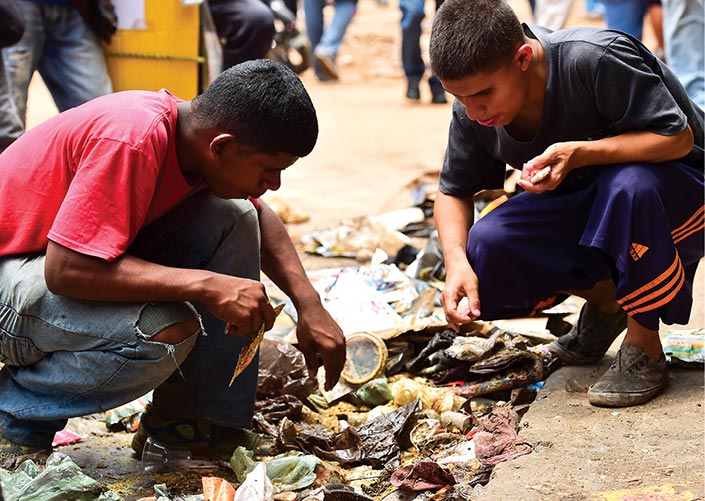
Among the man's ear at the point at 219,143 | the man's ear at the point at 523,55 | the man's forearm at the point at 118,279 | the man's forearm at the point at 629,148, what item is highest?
the man's ear at the point at 523,55

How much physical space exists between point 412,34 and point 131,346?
849 centimetres

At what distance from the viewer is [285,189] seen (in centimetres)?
712

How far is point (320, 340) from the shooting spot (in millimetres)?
3025

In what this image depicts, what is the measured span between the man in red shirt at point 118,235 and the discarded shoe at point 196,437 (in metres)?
0.28

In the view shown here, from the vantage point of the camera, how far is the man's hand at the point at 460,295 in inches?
125

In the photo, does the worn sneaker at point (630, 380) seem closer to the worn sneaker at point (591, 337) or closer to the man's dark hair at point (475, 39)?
the worn sneaker at point (591, 337)

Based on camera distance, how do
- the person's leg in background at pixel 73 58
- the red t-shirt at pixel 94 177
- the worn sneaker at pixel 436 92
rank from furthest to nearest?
the worn sneaker at pixel 436 92
the person's leg in background at pixel 73 58
the red t-shirt at pixel 94 177

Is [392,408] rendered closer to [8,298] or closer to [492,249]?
[492,249]

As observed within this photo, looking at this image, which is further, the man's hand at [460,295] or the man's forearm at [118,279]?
the man's hand at [460,295]

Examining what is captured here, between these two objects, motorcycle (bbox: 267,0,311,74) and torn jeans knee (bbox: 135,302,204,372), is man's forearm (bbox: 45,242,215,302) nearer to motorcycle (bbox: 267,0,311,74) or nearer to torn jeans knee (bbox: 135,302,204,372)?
torn jeans knee (bbox: 135,302,204,372)

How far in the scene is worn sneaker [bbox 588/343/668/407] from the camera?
3.12 meters

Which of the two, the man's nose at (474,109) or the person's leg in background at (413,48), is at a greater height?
the man's nose at (474,109)

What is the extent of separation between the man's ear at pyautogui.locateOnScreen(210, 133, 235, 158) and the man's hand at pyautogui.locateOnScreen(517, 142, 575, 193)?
0.89 meters

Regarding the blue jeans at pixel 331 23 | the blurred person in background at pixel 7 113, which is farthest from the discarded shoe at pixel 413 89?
the blurred person in background at pixel 7 113
